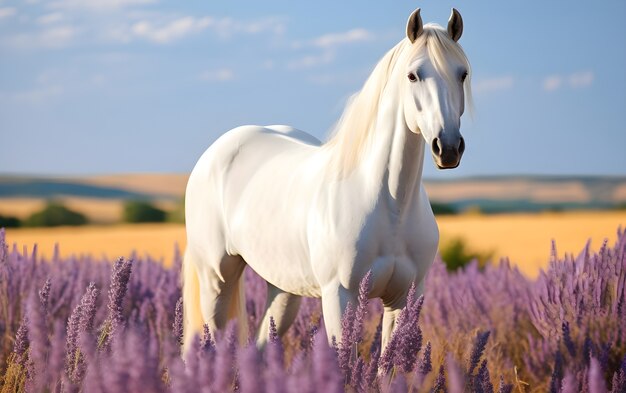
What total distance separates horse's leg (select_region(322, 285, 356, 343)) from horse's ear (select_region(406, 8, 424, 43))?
892 millimetres

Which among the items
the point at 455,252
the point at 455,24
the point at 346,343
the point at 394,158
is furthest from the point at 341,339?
the point at 455,252

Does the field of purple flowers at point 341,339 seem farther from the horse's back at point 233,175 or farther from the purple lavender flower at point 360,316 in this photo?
the horse's back at point 233,175

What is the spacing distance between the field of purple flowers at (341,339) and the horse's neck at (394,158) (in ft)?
1.27

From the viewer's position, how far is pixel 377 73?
305 centimetres

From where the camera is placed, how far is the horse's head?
2.60m

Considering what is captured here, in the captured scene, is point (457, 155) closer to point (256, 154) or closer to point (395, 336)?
point (395, 336)

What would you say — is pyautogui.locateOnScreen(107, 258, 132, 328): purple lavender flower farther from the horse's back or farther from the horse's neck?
the horse's back

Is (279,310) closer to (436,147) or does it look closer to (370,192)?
A: (370,192)

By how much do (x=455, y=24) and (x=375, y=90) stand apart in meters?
0.36

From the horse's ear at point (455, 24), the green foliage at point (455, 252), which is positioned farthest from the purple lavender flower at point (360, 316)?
the green foliage at point (455, 252)

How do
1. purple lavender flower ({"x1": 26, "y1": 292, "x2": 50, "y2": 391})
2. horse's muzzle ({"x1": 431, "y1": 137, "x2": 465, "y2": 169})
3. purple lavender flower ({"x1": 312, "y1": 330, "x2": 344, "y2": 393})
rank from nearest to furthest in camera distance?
purple lavender flower ({"x1": 312, "y1": 330, "x2": 344, "y2": 393}) < purple lavender flower ({"x1": 26, "y1": 292, "x2": 50, "y2": 391}) < horse's muzzle ({"x1": 431, "y1": 137, "x2": 465, "y2": 169})

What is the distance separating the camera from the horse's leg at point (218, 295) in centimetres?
405

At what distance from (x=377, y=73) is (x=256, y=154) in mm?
1027

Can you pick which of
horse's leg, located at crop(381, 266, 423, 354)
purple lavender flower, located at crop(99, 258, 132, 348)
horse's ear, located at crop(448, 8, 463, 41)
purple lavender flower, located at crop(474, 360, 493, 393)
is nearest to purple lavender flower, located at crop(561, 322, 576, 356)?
horse's leg, located at crop(381, 266, 423, 354)
